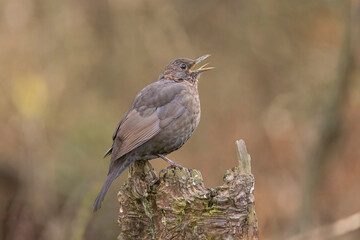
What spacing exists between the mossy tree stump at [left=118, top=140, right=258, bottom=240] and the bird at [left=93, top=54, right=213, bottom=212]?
65cm

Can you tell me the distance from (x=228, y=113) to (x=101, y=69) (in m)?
2.16

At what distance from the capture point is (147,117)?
5203mm

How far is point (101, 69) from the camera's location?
9594 mm

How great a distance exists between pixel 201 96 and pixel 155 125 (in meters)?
4.35

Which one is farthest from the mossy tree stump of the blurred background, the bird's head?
the blurred background

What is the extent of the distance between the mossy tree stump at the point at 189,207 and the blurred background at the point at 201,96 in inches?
111

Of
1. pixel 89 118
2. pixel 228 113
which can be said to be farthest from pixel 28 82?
pixel 228 113

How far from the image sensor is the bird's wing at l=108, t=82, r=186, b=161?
16.2 feet

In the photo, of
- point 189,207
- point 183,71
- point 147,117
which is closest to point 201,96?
point 183,71

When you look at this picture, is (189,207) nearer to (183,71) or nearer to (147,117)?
(147,117)

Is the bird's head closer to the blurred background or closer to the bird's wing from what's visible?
the bird's wing

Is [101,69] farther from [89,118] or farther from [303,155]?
[303,155]

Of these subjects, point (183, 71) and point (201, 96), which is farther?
point (201, 96)

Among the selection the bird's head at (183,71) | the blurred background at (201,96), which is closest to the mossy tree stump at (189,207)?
the bird's head at (183,71)
